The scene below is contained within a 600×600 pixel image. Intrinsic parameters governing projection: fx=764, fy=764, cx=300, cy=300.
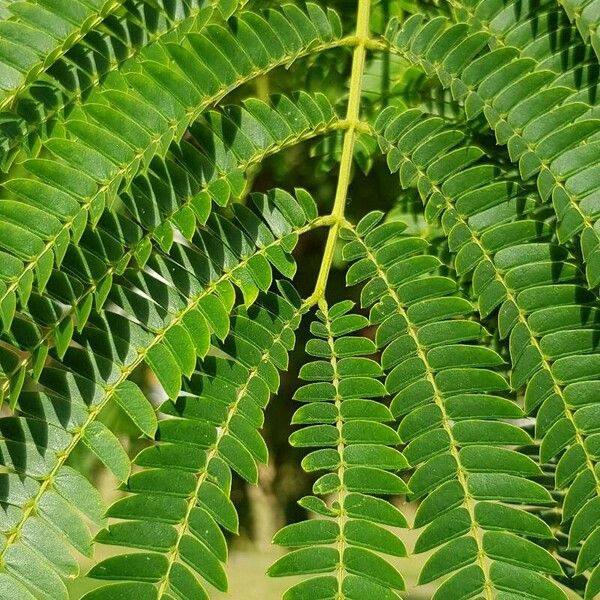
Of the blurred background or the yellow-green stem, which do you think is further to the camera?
the blurred background

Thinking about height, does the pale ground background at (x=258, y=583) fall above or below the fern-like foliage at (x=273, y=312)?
above

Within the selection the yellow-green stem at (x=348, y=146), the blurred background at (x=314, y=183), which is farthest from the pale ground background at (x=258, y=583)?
the yellow-green stem at (x=348, y=146)

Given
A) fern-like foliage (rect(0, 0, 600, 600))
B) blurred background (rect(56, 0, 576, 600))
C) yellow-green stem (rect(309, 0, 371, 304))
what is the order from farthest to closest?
blurred background (rect(56, 0, 576, 600)) < yellow-green stem (rect(309, 0, 371, 304)) < fern-like foliage (rect(0, 0, 600, 600))

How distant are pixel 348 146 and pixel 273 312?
13.6 inches

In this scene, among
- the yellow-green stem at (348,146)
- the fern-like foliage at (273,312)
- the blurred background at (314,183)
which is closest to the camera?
the fern-like foliage at (273,312)

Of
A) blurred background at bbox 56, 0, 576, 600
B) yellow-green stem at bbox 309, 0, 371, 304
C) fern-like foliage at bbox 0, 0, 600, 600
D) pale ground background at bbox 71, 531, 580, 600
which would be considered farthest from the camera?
pale ground background at bbox 71, 531, 580, 600

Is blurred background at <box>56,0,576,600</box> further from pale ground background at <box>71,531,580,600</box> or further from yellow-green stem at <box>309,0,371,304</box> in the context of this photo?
pale ground background at <box>71,531,580,600</box>

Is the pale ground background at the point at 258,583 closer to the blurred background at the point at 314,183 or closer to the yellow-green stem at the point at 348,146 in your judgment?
the blurred background at the point at 314,183

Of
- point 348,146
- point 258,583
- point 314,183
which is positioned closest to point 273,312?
point 348,146

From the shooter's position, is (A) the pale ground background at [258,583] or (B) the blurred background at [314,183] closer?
(B) the blurred background at [314,183]

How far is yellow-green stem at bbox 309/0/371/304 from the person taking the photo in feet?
3.67

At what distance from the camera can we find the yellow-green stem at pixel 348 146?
1.12 meters

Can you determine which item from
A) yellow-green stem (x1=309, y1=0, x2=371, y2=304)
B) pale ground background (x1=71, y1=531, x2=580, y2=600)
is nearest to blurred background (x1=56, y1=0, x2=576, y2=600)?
yellow-green stem (x1=309, y1=0, x2=371, y2=304)

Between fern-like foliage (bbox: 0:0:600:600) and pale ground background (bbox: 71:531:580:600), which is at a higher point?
pale ground background (bbox: 71:531:580:600)
